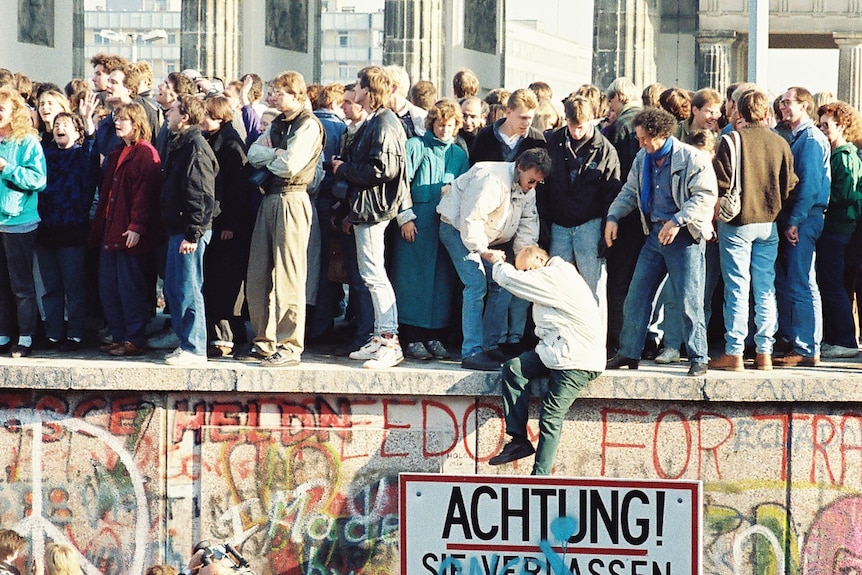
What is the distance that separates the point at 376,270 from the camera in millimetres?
11141

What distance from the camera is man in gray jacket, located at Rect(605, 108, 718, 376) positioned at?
412 inches

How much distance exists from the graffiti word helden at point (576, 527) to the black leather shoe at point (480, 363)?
3.28 metres

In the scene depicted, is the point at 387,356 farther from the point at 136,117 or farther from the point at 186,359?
the point at 136,117

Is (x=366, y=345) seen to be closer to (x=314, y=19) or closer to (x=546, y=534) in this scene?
(x=546, y=534)

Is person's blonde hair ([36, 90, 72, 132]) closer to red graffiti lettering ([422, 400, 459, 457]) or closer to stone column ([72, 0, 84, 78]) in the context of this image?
red graffiti lettering ([422, 400, 459, 457])

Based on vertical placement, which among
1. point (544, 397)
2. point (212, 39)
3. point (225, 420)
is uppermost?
point (212, 39)

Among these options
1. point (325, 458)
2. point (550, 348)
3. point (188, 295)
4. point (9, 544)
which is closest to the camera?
point (9, 544)

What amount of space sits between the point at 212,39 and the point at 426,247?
15.7 meters

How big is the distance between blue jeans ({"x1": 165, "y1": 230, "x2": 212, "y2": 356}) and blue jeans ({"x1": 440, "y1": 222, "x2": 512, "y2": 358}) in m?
1.73

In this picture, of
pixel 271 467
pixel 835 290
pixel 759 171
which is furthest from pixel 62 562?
pixel 835 290

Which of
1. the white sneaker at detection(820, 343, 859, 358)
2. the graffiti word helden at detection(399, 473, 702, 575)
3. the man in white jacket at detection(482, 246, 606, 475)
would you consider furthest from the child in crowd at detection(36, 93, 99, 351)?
the white sneaker at detection(820, 343, 859, 358)

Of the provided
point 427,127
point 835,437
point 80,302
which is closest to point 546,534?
point 835,437

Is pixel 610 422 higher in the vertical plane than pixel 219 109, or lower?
lower

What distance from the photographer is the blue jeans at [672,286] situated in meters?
10.6
